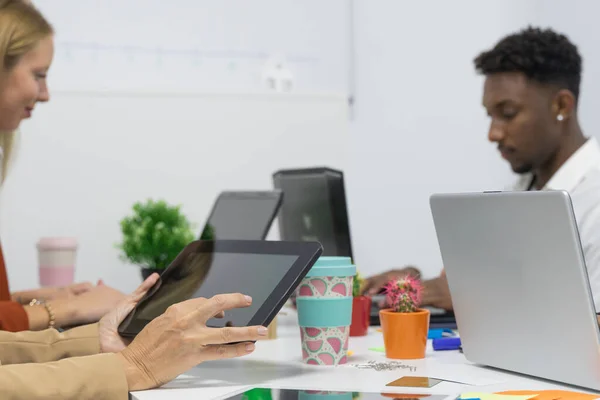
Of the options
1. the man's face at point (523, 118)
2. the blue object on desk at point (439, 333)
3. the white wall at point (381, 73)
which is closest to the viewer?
the blue object on desk at point (439, 333)

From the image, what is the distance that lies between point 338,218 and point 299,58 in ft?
4.71

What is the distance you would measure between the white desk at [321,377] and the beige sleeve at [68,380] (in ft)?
0.13

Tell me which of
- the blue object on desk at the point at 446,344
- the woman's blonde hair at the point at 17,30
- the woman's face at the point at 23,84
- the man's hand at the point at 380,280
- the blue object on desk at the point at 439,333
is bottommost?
the blue object on desk at the point at 446,344

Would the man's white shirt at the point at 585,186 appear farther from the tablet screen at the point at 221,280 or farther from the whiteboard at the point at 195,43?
the whiteboard at the point at 195,43

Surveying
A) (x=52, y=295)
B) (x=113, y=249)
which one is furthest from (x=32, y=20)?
(x=113, y=249)

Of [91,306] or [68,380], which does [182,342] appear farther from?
[91,306]

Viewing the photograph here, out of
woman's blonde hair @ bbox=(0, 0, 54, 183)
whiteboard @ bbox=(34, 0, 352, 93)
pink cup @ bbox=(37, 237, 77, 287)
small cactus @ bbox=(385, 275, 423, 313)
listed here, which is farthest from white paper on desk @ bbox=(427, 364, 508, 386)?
whiteboard @ bbox=(34, 0, 352, 93)

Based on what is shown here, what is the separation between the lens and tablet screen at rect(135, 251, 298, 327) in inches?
43.9

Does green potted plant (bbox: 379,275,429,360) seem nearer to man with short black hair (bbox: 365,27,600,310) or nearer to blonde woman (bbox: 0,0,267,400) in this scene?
blonde woman (bbox: 0,0,267,400)

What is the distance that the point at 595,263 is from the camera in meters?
1.52

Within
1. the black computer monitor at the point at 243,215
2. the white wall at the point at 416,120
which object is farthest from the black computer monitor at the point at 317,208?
the white wall at the point at 416,120

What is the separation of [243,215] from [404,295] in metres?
0.63

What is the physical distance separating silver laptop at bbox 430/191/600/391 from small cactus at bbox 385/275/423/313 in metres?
0.09

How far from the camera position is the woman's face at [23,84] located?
1.60 metres
